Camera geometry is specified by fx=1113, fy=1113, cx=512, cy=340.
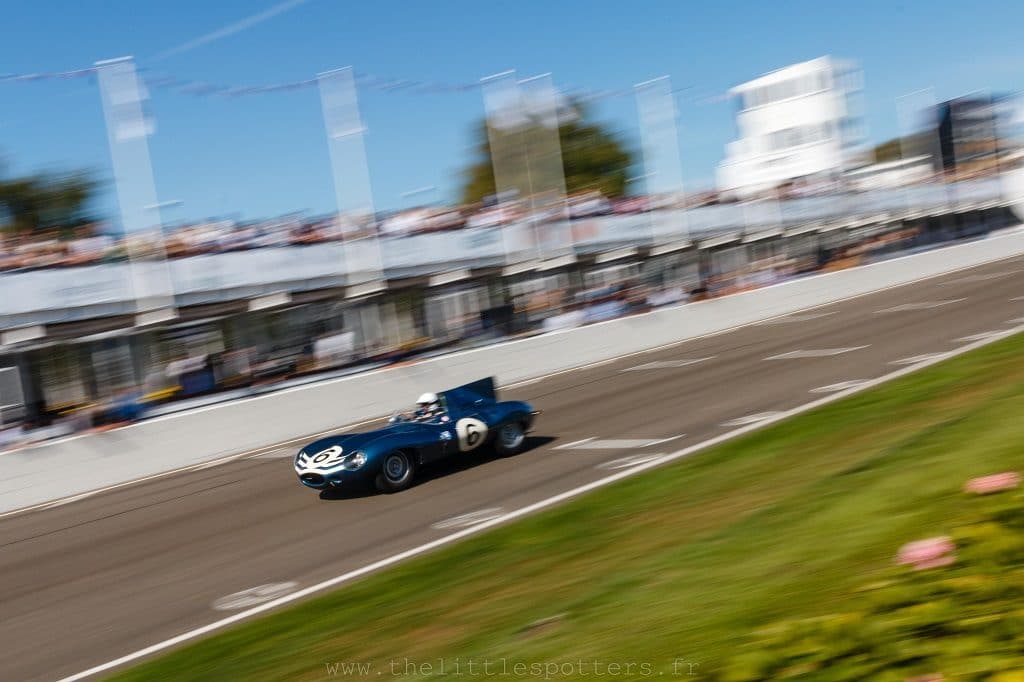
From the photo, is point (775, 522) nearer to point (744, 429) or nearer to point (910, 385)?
point (744, 429)

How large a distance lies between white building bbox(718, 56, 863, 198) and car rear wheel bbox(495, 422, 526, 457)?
272 ft

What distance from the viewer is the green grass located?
5.55 m

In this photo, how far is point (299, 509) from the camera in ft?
40.3

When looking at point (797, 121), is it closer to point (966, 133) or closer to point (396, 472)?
point (966, 133)

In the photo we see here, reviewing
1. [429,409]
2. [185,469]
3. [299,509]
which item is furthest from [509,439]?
[185,469]

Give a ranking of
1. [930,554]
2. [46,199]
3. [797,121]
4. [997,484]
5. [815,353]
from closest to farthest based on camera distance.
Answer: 1. [930,554]
2. [997,484]
3. [815,353]
4. [46,199]
5. [797,121]

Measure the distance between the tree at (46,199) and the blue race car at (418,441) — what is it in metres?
33.8

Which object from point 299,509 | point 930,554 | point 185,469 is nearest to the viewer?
point 930,554

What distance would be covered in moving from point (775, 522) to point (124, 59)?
15424 millimetres

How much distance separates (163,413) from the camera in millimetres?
18859

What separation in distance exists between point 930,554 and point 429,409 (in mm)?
9347

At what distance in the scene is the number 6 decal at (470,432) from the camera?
13.1 m

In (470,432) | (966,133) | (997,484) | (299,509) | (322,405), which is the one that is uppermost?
(966,133)

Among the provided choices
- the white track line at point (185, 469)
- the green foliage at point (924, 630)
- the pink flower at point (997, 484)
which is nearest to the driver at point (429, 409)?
the white track line at point (185, 469)
